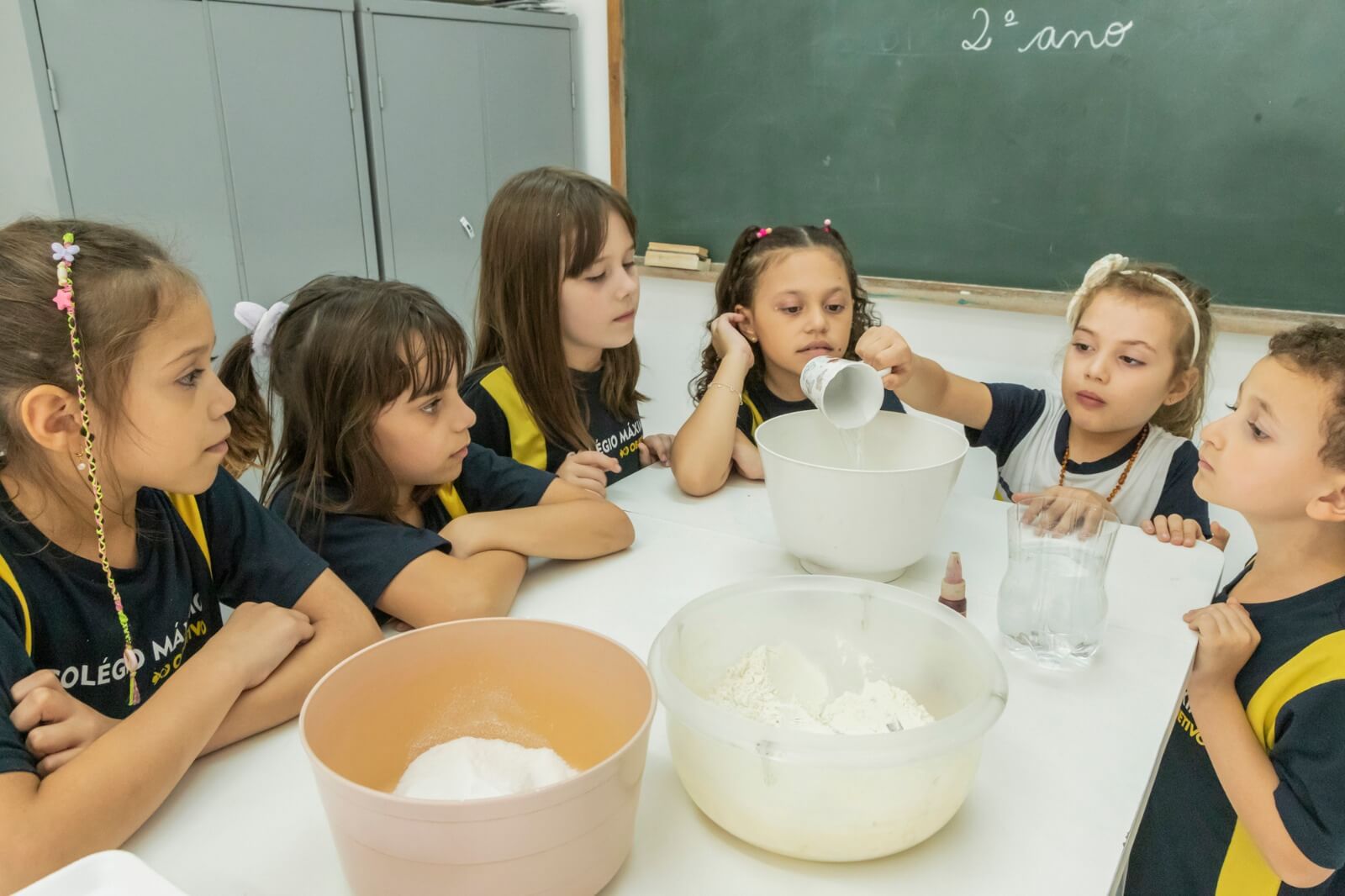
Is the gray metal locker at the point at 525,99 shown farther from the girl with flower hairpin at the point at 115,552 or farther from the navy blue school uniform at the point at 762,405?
the girl with flower hairpin at the point at 115,552

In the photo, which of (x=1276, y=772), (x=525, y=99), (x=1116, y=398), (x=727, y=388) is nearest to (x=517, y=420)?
(x=727, y=388)

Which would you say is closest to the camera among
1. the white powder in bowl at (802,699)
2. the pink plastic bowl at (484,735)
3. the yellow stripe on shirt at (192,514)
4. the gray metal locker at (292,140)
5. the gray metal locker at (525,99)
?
the pink plastic bowl at (484,735)

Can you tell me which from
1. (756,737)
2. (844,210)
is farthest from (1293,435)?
(844,210)

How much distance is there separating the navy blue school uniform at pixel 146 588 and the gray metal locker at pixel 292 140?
58.5 inches

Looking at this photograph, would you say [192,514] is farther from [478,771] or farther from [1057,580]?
[1057,580]

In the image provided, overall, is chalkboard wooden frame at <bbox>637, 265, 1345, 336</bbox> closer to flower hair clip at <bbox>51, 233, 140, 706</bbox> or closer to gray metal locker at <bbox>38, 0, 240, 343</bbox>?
gray metal locker at <bbox>38, 0, 240, 343</bbox>

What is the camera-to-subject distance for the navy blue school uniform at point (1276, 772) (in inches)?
34.4

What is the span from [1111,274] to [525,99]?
1925 mm

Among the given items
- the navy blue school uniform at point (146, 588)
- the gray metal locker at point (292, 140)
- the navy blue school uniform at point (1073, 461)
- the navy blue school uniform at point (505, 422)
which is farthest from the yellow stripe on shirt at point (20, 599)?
the gray metal locker at point (292, 140)

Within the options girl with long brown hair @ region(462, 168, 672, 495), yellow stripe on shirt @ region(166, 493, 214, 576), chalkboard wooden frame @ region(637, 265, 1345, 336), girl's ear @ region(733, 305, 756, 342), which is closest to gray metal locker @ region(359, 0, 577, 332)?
girl with long brown hair @ region(462, 168, 672, 495)

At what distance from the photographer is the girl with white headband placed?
1505 mm

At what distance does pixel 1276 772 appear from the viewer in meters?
0.92

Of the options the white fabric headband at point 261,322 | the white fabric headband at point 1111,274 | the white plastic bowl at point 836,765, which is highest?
the white fabric headband at point 261,322

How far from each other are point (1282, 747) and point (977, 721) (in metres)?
0.52
